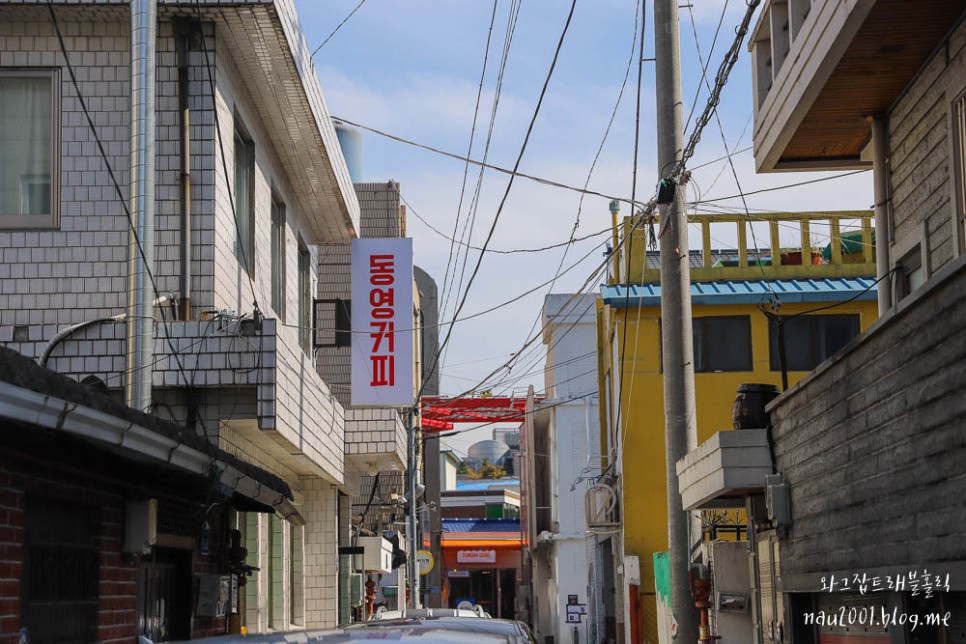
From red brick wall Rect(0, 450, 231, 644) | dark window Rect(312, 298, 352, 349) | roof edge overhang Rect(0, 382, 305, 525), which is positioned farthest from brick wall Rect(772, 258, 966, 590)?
dark window Rect(312, 298, 352, 349)

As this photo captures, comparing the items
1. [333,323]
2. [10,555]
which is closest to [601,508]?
[333,323]

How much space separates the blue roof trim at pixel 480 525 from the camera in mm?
66750

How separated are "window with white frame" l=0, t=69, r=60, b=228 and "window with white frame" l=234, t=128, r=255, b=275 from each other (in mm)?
2162

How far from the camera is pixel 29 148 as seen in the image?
13.1 meters

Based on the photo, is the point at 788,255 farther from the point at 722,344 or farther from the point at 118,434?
the point at 118,434

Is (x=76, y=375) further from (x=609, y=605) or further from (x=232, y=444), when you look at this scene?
(x=609, y=605)

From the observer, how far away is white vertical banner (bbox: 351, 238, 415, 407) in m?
18.4

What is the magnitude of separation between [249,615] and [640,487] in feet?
40.9

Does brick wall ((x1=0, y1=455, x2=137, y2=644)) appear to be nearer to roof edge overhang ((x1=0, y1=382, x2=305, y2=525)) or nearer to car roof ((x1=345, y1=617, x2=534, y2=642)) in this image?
roof edge overhang ((x1=0, y1=382, x2=305, y2=525))

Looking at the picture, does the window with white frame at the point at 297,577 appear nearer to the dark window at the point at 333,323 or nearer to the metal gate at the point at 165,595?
the dark window at the point at 333,323

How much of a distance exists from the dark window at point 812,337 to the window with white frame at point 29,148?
55.1ft

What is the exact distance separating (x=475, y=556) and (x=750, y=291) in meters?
42.2

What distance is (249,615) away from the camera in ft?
52.0

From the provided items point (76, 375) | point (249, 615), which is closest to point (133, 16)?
point (76, 375)
